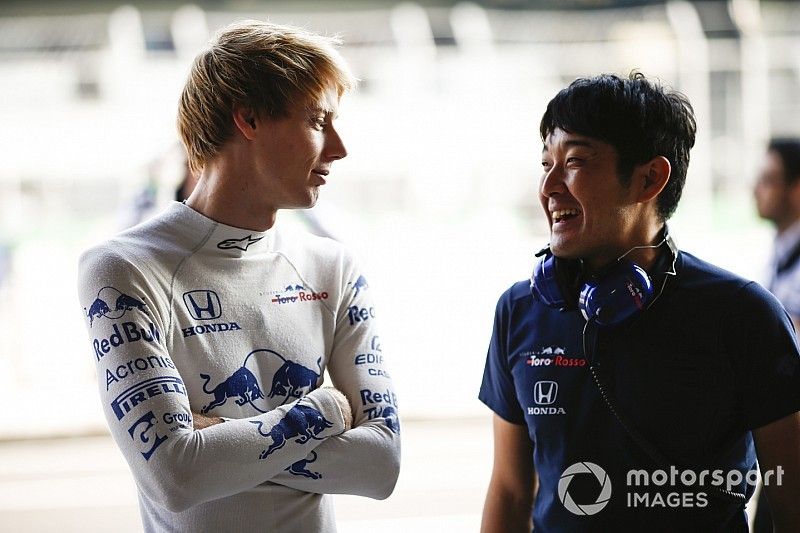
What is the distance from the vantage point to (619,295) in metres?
1.46

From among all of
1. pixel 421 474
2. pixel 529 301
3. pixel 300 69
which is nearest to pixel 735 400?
pixel 529 301

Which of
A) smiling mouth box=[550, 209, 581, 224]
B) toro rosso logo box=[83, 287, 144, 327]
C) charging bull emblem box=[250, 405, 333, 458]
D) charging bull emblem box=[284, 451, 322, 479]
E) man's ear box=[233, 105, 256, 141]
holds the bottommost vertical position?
charging bull emblem box=[284, 451, 322, 479]

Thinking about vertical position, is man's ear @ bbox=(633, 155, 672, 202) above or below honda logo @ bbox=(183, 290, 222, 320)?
above

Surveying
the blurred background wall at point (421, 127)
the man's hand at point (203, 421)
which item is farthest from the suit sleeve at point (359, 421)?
the blurred background wall at point (421, 127)

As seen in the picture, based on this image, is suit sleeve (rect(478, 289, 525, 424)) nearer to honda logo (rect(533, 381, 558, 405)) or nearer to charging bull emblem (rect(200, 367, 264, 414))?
honda logo (rect(533, 381, 558, 405))

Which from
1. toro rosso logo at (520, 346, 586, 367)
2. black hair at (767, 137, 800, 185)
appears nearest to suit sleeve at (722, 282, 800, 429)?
toro rosso logo at (520, 346, 586, 367)

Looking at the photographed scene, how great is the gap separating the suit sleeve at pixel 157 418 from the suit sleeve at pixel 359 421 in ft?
0.18

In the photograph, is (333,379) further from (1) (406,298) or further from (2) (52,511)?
(1) (406,298)

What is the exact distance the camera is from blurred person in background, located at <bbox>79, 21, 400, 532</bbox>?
144cm

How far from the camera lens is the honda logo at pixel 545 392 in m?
1.52

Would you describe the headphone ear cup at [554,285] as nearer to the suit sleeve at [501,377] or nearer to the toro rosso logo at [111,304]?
the suit sleeve at [501,377]

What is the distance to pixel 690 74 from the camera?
21.8 feet

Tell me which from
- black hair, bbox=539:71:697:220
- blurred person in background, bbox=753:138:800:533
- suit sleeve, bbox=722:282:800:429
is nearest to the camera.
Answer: suit sleeve, bbox=722:282:800:429

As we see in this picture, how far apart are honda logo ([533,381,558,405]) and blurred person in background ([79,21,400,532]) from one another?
30cm
